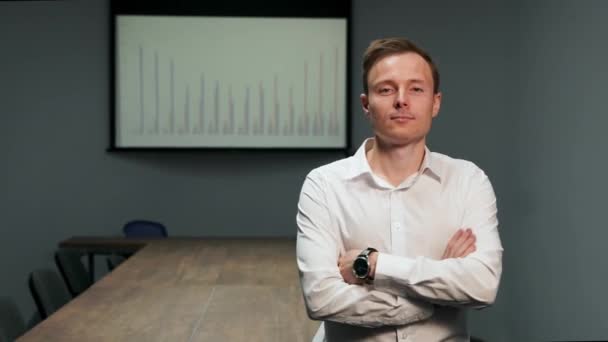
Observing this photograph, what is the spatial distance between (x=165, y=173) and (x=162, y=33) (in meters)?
1.12

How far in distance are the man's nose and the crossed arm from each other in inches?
11.8

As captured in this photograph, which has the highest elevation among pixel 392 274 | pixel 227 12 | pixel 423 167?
pixel 227 12

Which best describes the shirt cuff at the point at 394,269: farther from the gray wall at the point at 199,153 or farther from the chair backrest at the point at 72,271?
the gray wall at the point at 199,153

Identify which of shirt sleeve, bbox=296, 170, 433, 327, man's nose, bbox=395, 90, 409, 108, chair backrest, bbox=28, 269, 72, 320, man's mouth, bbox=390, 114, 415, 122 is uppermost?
man's nose, bbox=395, 90, 409, 108

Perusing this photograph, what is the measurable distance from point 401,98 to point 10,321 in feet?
6.42

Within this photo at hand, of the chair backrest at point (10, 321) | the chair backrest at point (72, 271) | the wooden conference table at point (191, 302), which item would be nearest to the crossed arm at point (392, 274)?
the wooden conference table at point (191, 302)

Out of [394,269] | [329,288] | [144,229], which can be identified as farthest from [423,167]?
[144,229]

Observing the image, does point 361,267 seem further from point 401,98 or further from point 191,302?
point 191,302

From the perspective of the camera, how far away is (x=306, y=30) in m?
6.28

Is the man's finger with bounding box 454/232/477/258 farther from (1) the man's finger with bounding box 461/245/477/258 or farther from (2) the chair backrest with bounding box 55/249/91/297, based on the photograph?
(2) the chair backrest with bounding box 55/249/91/297

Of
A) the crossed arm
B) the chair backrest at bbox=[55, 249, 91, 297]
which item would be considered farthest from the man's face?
the chair backrest at bbox=[55, 249, 91, 297]

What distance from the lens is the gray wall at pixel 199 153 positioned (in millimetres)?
6238

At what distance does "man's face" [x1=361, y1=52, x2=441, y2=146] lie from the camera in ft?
6.26

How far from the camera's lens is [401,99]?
6.22ft
